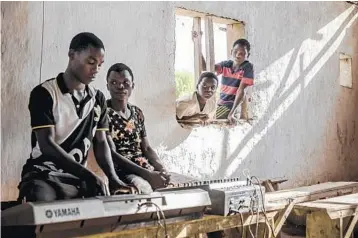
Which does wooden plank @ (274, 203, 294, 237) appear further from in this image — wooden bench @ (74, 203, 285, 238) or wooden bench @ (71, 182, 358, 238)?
wooden bench @ (74, 203, 285, 238)

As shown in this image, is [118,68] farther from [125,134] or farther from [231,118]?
[231,118]

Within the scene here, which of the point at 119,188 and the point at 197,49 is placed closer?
the point at 119,188

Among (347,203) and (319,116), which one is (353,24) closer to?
(319,116)

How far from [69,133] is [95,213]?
688 mm

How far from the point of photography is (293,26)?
478 centimetres

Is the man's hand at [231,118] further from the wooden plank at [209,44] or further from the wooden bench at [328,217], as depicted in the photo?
the wooden bench at [328,217]

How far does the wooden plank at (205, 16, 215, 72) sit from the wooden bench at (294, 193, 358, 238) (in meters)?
1.43

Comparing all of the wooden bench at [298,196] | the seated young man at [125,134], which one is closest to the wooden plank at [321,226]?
the wooden bench at [298,196]

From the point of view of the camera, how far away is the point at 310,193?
3.84 m

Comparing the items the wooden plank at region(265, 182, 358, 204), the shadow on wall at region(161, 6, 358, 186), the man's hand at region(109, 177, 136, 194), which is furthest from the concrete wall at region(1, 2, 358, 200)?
the man's hand at region(109, 177, 136, 194)

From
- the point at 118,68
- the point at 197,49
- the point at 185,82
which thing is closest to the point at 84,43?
the point at 118,68

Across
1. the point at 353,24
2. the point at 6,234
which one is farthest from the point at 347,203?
the point at 353,24

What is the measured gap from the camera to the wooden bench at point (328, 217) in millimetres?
3006

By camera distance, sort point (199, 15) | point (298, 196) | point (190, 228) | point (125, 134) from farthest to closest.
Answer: point (199, 15) → point (298, 196) → point (125, 134) → point (190, 228)
